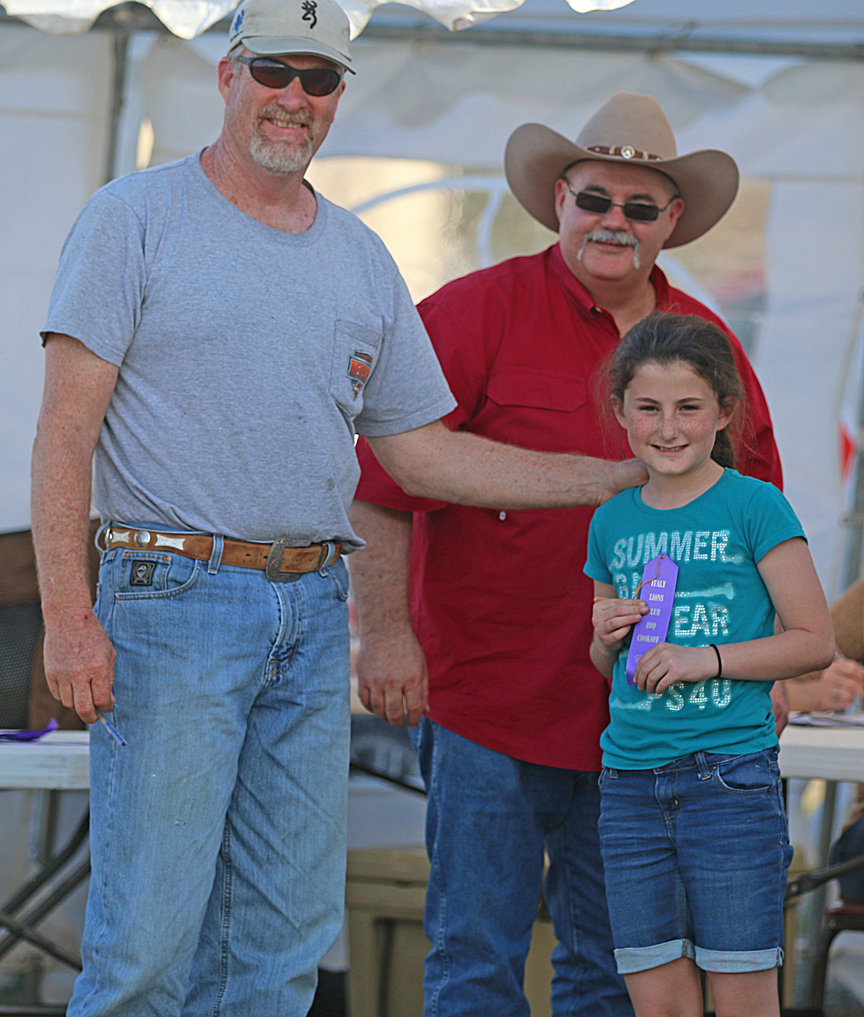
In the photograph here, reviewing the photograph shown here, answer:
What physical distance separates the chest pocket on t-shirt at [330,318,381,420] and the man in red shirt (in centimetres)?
39

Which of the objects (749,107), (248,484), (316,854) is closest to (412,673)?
(316,854)

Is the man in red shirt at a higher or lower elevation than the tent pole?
lower

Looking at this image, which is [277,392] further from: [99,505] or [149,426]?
[99,505]

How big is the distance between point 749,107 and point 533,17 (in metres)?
0.80

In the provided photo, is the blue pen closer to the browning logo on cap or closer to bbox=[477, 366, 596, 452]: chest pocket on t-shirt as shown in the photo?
bbox=[477, 366, 596, 452]: chest pocket on t-shirt

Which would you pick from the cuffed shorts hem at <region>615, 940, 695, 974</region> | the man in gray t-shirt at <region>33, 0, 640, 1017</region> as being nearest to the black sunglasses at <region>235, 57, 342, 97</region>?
the man in gray t-shirt at <region>33, 0, 640, 1017</region>

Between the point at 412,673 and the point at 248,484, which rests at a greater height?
the point at 248,484

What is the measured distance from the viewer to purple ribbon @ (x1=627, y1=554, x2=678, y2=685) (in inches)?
79.2

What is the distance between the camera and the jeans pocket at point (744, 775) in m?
1.94

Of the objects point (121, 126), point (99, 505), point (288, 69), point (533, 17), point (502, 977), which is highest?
point (533, 17)

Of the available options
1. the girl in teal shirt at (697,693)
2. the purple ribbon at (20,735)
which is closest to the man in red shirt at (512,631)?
the girl in teal shirt at (697,693)

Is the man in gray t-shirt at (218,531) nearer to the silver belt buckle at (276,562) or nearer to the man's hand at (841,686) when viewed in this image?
the silver belt buckle at (276,562)

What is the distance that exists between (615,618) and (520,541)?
1.54 ft

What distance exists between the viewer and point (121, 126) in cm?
409
